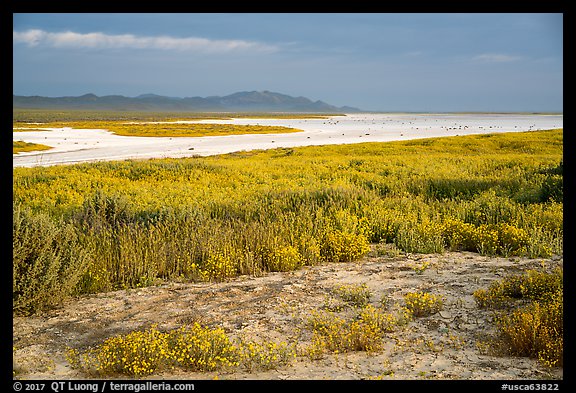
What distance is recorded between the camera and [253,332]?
→ 573cm

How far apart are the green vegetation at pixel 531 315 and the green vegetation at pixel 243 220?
2283 millimetres

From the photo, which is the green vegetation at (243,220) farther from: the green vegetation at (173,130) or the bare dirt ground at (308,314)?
the green vegetation at (173,130)

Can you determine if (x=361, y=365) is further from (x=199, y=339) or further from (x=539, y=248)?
(x=539, y=248)

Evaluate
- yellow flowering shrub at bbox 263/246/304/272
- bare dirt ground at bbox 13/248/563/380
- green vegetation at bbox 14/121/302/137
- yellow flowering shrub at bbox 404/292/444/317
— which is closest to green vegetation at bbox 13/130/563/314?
yellow flowering shrub at bbox 263/246/304/272

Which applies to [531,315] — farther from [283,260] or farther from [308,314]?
[283,260]

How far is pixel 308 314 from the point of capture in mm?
6301

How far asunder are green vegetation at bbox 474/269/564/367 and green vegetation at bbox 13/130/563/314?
2283 millimetres

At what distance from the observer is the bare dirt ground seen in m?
4.72

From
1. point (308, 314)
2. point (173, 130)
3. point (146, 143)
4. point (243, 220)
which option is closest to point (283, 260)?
point (308, 314)

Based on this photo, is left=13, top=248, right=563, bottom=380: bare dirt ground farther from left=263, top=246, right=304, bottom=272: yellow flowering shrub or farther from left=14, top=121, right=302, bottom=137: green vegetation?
left=14, top=121, right=302, bottom=137: green vegetation

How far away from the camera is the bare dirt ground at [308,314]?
472cm

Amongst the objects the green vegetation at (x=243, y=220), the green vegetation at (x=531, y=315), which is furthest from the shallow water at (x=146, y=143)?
the green vegetation at (x=531, y=315)
